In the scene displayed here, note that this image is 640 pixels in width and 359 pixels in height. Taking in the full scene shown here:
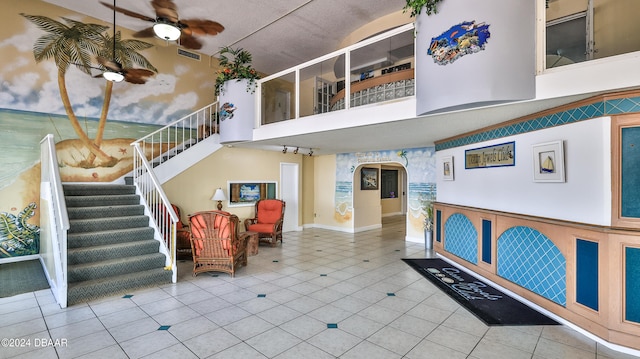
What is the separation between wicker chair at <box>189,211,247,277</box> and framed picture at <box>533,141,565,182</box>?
446 cm

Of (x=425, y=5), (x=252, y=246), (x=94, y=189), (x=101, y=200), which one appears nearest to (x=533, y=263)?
(x=425, y=5)

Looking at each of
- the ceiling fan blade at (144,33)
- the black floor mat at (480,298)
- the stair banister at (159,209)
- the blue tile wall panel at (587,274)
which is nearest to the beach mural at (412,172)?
the black floor mat at (480,298)

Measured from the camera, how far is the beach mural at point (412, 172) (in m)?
7.60

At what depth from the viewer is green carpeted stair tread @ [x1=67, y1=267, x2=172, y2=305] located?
3.74 m

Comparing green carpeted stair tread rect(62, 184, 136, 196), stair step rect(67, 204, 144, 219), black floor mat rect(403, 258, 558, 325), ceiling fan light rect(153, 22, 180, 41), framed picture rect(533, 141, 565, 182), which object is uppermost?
ceiling fan light rect(153, 22, 180, 41)

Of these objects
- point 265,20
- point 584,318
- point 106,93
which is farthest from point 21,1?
point 584,318

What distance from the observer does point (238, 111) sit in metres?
6.36

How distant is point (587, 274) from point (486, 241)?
1.54m

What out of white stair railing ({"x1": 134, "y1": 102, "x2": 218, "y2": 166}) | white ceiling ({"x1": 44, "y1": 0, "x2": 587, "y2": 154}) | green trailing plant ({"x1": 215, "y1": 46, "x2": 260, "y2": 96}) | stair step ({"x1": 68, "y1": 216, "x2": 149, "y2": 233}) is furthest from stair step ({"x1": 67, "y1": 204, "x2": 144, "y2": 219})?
green trailing plant ({"x1": 215, "y1": 46, "x2": 260, "y2": 96})

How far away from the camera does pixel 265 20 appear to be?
6883 millimetres

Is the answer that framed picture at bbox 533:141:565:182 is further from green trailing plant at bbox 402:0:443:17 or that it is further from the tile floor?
green trailing plant at bbox 402:0:443:17

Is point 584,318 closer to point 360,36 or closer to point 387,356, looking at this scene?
point 387,356

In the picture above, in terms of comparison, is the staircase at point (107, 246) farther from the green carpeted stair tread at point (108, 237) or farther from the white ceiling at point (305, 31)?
the white ceiling at point (305, 31)

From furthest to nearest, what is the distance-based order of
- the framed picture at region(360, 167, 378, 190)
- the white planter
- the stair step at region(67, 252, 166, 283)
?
the framed picture at region(360, 167, 378, 190) → the white planter → the stair step at region(67, 252, 166, 283)
